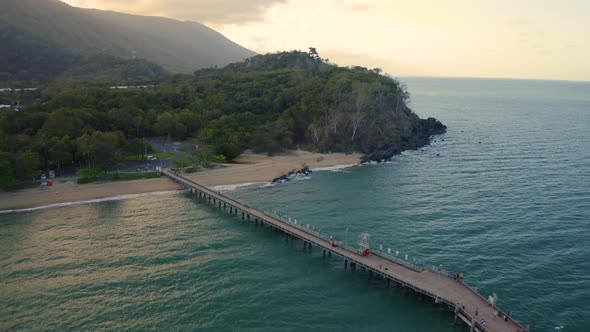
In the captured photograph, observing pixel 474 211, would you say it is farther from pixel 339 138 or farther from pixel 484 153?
pixel 339 138

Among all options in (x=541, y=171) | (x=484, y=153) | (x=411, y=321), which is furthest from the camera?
(x=484, y=153)

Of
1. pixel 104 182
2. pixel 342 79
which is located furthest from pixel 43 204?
pixel 342 79

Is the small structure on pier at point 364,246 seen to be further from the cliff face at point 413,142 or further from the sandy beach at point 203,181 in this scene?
the cliff face at point 413,142

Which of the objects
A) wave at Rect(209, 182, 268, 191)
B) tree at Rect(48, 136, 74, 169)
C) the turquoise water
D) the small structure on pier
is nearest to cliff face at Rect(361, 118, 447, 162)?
the turquoise water

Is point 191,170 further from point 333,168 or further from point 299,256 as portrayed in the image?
point 299,256

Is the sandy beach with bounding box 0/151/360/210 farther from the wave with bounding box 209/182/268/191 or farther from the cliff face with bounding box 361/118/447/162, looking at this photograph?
the cliff face with bounding box 361/118/447/162

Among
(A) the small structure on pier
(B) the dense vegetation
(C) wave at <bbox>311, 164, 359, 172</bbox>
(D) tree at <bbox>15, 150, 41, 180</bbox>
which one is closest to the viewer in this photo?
(A) the small structure on pier
